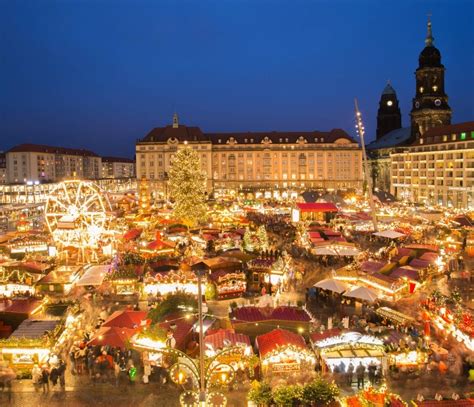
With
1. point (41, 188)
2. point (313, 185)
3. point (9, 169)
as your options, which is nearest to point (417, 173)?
point (313, 185)

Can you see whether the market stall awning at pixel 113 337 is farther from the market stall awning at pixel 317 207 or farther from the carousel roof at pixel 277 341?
the market stall awning at pixel 317 207

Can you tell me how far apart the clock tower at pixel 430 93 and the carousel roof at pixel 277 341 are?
209ft

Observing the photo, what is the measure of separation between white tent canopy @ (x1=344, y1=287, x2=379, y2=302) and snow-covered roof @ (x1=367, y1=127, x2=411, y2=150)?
2700 inches

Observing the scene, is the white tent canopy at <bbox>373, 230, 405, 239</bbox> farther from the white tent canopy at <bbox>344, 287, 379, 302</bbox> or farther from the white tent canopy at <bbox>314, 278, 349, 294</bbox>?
the white tent canopy at <bbox>344, 287, 379, 302</bbox>

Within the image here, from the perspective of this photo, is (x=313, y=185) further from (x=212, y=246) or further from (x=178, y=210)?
(x=212, y=246)

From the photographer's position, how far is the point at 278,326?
1505 centimetres

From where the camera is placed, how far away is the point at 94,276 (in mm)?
22562

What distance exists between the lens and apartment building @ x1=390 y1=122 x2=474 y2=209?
5847 cm

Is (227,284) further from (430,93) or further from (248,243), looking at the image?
(430,93)

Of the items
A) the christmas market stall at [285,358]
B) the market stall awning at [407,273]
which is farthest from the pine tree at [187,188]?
the christmas market stall at [285,358]

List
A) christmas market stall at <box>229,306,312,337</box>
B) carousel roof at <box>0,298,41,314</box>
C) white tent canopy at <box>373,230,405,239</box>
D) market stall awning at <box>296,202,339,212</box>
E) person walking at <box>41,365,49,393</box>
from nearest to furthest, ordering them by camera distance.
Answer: person walking at <box>41,365,49,393</box> < christmas market stall at <box>229,306,312,337</box> < carousel roof at <box>0,298,41,314</box> < white tent canopy at <box>373,230,405,239</box> < market stall awning at <box>296,202,339,212</box>

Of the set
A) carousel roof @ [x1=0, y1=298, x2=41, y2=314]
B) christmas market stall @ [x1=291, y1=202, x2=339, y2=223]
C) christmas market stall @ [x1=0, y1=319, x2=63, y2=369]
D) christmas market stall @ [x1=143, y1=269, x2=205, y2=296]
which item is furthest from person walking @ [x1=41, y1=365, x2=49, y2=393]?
christmas market stall @ [x1=291, y1=202, x2=339, y2=223]

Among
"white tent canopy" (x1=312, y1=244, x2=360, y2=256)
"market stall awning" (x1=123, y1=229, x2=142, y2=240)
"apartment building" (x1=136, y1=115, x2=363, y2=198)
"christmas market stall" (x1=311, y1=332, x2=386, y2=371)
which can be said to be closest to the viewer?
A: "christmas market stall" (x1=311, y1=332, x2=386, y2=371)

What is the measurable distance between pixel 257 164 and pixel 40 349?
247ft
